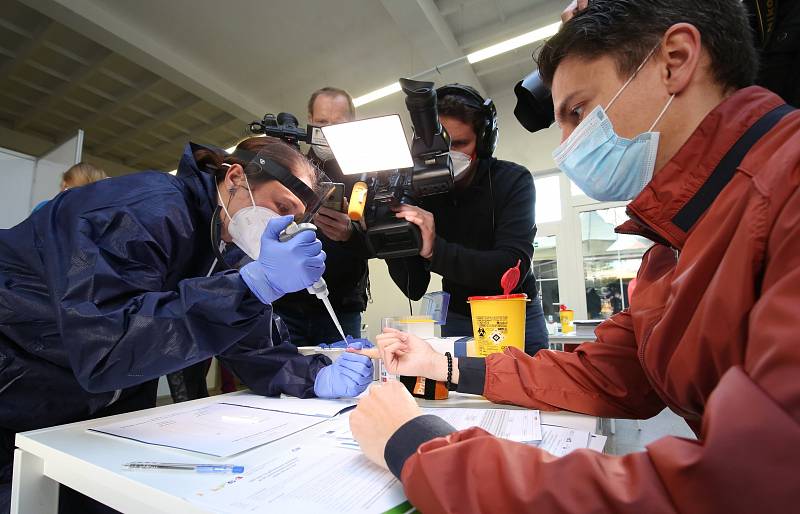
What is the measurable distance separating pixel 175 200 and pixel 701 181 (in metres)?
1.02

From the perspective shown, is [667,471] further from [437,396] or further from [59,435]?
[59,435]

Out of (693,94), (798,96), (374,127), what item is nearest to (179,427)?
(374,127)

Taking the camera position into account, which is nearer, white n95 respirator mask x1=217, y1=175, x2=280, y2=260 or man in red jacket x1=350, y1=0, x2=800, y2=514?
man in red jacket x1=350, y1=0, x2=800, y2=514

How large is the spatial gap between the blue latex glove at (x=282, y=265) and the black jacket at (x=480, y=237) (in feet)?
1.69

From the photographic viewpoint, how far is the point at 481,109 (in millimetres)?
1488

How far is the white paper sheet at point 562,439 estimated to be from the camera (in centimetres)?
58

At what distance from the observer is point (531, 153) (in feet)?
18.3

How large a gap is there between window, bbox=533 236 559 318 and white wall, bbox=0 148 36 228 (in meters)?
5.25

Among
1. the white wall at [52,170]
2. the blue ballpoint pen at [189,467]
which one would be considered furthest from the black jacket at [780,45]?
the white wall at [52,170]

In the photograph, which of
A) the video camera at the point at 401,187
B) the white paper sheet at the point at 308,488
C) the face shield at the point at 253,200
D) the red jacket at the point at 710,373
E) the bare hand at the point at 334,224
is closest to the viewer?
the red jacket at the point at 710,373

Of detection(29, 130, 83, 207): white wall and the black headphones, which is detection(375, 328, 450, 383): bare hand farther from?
detection(29, 130, 83, 207): white wall

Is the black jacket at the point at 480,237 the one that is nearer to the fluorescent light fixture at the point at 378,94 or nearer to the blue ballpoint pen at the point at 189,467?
the blue ballpoint pen at the point at 189,467

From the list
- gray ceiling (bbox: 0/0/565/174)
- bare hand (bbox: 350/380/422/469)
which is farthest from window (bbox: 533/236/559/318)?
bare hand (bbox: 350/380/422/469)

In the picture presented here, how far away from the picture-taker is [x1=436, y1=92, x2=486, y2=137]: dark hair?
1479 mm
